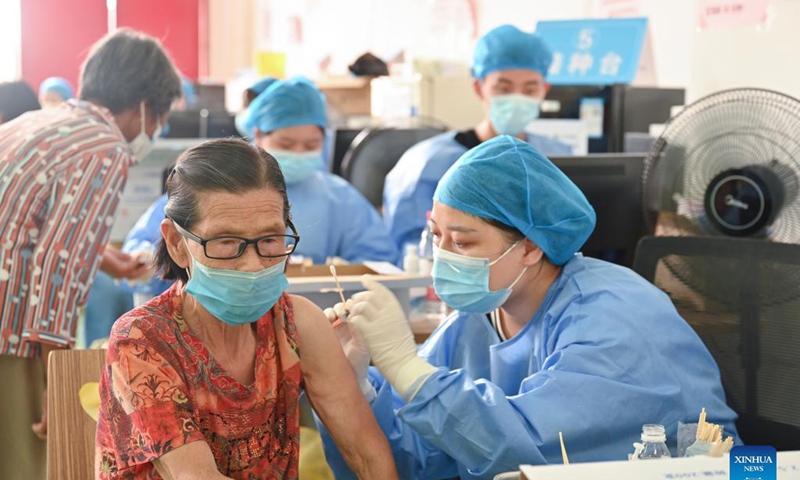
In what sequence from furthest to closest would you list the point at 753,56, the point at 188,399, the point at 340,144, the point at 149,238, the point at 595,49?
1. the point at 340,144
2. the point at 595,49
3. the point at 149,238
4. the point at 753,56
5. the point at 188,399

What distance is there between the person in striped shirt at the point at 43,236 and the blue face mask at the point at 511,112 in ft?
4.33

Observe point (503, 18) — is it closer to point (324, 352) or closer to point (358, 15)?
point (358, 15)

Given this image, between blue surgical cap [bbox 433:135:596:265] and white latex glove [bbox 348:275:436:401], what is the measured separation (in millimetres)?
236

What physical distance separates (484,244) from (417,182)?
4.88 feet

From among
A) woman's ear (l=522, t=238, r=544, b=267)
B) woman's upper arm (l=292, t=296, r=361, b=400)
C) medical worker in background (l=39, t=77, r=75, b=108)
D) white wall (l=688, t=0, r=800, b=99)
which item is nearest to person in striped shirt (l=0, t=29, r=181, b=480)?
woman's upper arm (l=292, t=296, r=361, b=400)

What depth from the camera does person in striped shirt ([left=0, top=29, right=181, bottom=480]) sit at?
234 centimetres

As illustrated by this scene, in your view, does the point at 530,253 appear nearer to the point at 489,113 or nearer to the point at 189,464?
the point at 189,464

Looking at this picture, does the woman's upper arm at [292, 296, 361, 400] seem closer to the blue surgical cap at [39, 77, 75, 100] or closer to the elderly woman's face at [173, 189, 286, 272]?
the elderly woman's face at [173, 189, 286, 272]

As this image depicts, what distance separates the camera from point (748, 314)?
2045 millimetres

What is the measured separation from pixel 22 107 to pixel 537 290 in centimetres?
287

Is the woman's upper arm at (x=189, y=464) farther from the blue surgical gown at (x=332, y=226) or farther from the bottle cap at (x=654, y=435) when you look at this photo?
the blue surgical gown at (x=332, y=226)

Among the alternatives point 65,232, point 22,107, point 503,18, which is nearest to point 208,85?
point 503,18

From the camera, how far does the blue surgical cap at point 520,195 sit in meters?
1.88

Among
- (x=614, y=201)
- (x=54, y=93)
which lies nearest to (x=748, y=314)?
(x=614, y=201)
